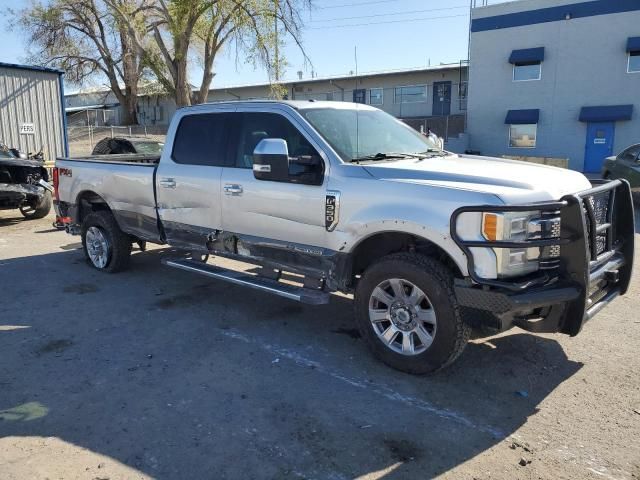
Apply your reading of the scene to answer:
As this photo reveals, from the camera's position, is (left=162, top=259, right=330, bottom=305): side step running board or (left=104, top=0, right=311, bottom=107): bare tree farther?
(left=104, top=0, right=311, bottom=107): bare tree

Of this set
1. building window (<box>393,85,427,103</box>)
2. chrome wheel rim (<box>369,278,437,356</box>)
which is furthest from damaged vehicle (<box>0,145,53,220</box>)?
building window (<box>393,85,427,103</box>)

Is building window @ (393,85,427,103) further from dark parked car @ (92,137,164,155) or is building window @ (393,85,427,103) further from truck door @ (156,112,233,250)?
truck door @ (156,112,233,250)

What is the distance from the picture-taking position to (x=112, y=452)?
321 centimetres

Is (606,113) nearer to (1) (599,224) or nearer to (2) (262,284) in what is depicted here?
(1) (599,224)

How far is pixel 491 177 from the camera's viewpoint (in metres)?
3.91

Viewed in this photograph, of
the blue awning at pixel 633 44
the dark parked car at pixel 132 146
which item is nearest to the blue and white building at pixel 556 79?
the blue awning at pixel 633 44

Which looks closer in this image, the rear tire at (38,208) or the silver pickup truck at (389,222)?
the silver pickup truck at (389,222)

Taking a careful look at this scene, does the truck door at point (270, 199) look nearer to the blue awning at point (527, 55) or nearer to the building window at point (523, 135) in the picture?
the blue awning at point (527, 55)

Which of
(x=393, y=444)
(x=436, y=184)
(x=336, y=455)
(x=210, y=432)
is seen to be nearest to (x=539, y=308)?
(x=436, y=184)

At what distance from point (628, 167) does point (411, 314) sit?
445 inches

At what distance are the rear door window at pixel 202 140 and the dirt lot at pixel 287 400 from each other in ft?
5.14

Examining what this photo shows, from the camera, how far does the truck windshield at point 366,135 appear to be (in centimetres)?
469

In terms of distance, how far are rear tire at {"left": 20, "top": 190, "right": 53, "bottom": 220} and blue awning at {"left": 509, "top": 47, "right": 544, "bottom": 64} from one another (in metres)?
21.4

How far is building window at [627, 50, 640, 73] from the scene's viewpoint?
2297cm
